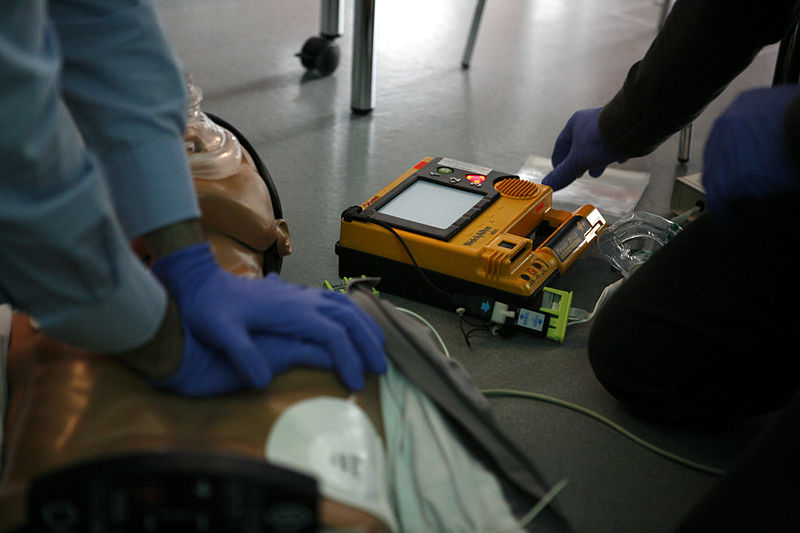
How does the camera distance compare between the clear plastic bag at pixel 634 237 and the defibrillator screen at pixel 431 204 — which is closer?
the defibrillator screen at pixel 431 204

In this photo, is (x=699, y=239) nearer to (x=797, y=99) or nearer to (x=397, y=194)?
(x=797, y=99)

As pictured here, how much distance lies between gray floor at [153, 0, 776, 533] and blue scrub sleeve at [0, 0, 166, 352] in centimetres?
57

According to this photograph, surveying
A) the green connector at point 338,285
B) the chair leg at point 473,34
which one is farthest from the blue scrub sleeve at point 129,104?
the chair leg at point 473,34


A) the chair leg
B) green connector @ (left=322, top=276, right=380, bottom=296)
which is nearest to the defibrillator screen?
green connector @ (left=322, top=276, right=380, bottom=296)

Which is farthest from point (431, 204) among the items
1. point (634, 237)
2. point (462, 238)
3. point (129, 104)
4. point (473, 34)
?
point (473, 34)

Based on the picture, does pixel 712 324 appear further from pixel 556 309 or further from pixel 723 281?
pixel 556 309

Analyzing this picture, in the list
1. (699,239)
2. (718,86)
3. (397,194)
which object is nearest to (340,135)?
(397,194)

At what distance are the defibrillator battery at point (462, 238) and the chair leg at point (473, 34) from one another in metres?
A: 1.08

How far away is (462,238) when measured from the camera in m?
1.24

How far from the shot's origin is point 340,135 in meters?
1.92

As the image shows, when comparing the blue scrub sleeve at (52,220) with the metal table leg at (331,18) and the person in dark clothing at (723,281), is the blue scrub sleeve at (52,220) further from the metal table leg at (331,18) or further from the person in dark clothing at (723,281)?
the metal table leg at (331,18)

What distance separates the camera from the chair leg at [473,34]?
2.35m

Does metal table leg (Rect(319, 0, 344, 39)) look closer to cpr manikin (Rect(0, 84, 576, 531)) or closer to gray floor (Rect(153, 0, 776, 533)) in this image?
gray floor (Rect(153, 0, 776, 533))

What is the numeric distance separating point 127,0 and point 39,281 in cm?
32
